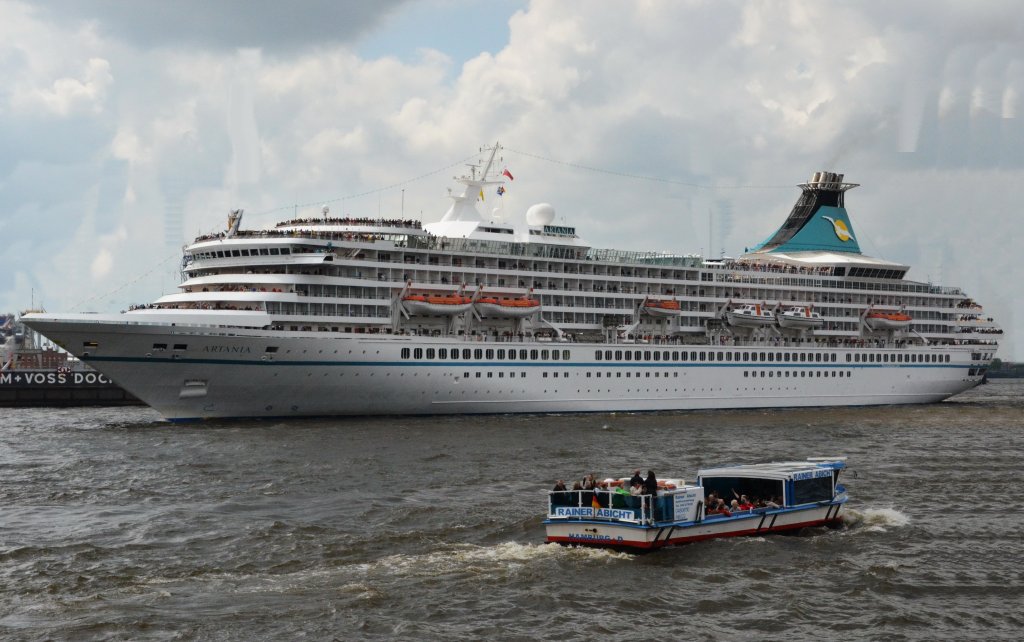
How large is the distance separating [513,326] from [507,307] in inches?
73.1

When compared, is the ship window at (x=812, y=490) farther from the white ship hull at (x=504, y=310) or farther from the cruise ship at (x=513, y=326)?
the white ship hull at (x=504, y=310)

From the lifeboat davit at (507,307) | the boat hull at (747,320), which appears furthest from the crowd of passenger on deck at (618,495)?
the boat hull at (747,320)

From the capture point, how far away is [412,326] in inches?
2148

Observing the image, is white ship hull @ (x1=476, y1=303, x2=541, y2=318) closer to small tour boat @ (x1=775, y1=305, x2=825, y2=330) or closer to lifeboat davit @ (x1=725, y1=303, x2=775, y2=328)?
lifeboat davit @ (x1=725, y1=303, x2=775, y2=328)

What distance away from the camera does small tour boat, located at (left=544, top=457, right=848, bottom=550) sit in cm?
2344

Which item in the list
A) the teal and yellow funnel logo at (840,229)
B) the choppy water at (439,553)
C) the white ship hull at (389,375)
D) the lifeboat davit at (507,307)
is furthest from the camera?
the teal and yellow funnel logo at (840,229)

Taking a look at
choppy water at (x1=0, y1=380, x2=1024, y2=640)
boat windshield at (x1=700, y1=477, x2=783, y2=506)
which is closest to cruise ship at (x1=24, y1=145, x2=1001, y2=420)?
choppy water at (x1=0, y1=380, x2=1024, y2=640)

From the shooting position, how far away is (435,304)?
54000 mm

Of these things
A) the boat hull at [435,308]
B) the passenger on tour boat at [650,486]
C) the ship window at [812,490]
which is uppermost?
the boat hull at [435,308]

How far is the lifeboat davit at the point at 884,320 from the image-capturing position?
72.1 m

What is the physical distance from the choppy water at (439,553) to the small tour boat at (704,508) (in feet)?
1.60

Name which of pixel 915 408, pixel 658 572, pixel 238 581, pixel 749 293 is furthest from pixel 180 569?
pixel 915 408

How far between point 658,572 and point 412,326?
3388 centimetres

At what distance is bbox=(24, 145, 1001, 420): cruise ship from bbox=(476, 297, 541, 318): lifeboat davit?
0.50 ft
